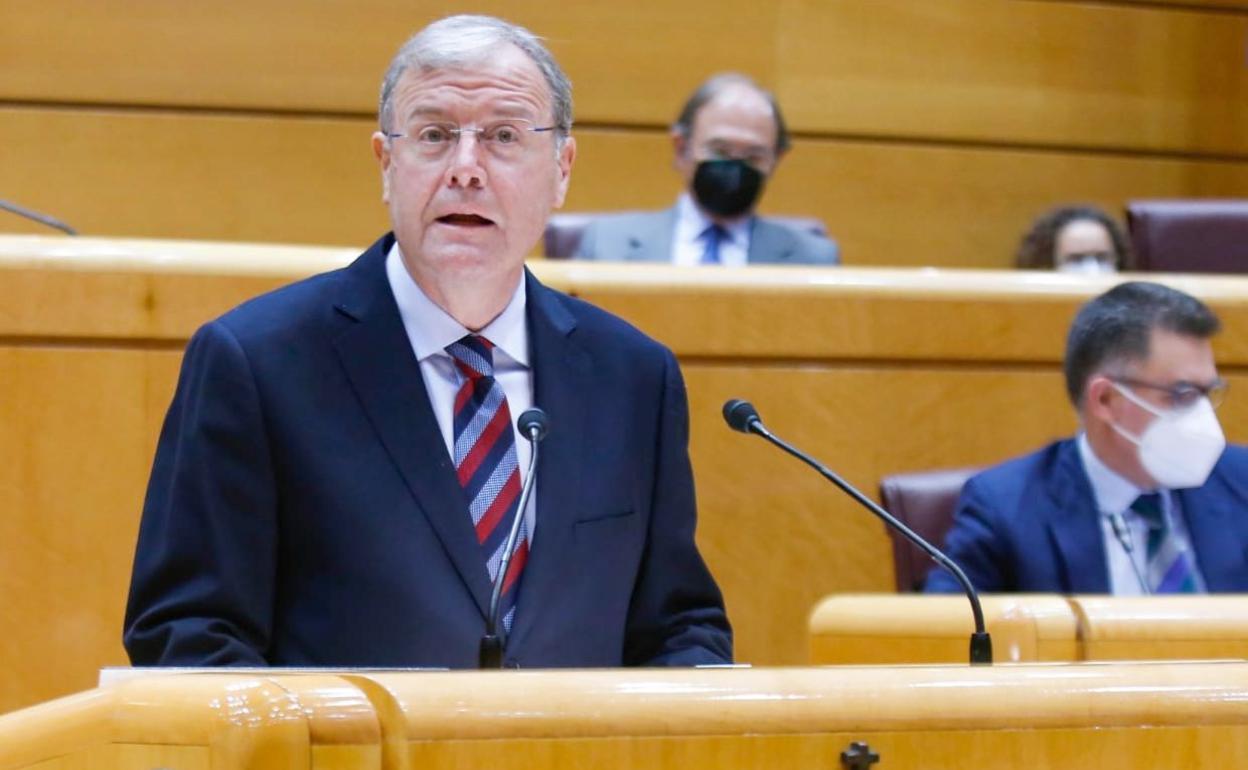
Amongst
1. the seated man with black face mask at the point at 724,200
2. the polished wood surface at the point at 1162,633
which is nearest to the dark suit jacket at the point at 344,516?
the polished wood surface at the point at 1162,633

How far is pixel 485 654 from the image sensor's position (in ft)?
5.00

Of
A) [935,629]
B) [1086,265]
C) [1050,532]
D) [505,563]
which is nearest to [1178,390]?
[1050,532]

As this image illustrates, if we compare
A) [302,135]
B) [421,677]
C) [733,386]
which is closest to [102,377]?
[733,386]

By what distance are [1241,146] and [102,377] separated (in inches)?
159

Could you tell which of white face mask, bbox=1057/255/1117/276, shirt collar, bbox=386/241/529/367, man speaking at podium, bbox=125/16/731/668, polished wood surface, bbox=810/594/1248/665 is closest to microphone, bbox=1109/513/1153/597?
polished wood surface, bbox=810/594/1248/665

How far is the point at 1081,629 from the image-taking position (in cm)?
200

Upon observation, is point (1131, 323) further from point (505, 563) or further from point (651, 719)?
point (651, 719)

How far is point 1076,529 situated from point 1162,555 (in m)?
0.16

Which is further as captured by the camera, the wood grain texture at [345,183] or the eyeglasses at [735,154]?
the wood grain texture at [345,183]

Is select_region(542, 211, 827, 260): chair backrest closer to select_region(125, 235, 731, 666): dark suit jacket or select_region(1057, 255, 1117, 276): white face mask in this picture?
select_region(1057, 255, 1117, 276): white face mask

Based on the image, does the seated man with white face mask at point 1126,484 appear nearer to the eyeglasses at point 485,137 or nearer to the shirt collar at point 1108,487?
the shirt collar at point 1108,487

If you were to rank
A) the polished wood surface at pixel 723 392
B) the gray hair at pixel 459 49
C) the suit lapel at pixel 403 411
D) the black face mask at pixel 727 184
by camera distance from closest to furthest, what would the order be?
the suit lapel at pixel 403 411 < the gray hair at pixel 459 49 < the polished wood surface at pixel 723 392 < the black face mask at pixel 727 184

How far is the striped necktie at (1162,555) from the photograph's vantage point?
2.83 meters

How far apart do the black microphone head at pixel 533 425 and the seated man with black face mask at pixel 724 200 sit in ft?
7.59
